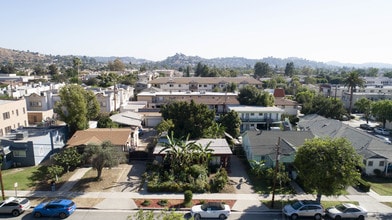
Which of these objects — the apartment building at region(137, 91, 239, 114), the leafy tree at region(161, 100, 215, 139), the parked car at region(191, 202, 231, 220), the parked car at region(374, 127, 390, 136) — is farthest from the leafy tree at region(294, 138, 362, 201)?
the apartment building at region(137, 91, 239, 114)

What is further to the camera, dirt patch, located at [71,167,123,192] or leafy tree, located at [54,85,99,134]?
leafy tree, located at [54,85,99,134]

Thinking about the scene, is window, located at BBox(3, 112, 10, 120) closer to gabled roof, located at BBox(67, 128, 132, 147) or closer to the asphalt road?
gabled roof, located at BBox(67, 128, 132, 147)

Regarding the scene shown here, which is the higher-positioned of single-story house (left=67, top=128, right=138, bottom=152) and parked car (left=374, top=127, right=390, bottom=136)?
single-story house (left=67, top=128, right=138, bottom=152)

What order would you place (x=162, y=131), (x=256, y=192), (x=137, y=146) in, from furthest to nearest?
(x=137, y=146) → (x=162, y=131) → (x=256, y=192)

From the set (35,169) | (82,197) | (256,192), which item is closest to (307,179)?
(256,192)

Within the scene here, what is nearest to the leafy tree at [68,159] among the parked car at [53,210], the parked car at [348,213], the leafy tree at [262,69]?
the parked car at [53,210]

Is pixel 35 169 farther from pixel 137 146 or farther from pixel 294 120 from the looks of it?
pixel 294 120

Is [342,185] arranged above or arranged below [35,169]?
above

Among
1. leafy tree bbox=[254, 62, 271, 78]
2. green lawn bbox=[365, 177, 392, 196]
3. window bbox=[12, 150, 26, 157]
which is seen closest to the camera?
green lawn bbox=[365, 177, 392, 196]

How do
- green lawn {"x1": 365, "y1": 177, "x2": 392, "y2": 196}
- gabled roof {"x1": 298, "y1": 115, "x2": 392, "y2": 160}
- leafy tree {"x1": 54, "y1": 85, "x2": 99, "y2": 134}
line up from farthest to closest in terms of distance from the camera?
leafy tree {"x1": 54, "y1": 85, "x2": 99, "y2": 134}
gabled roof {"x1": 298, "y1": 115, "x2": 392, "y2": 160}
green lawn {"x1": 365, "y1": 177, "x2": 392, "y2": 196}
